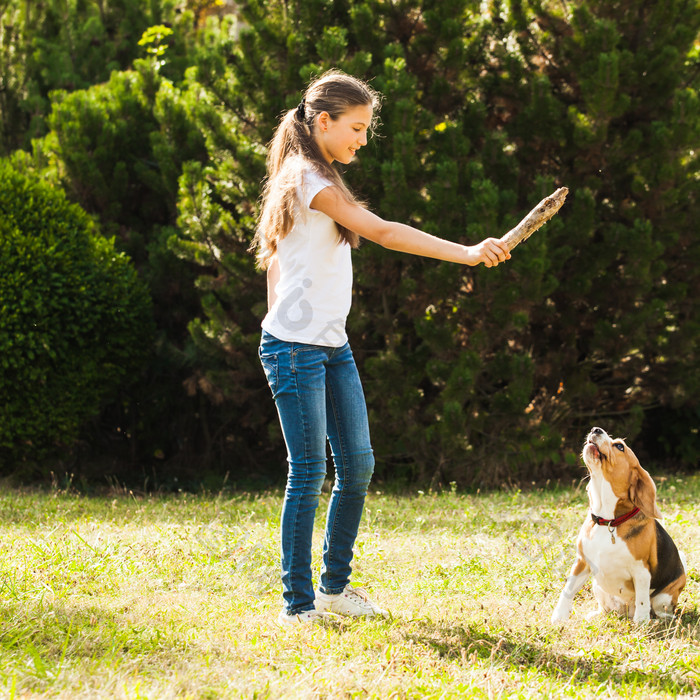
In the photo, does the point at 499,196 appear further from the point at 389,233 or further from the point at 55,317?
the point at 389,233

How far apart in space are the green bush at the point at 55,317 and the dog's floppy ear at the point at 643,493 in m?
5.22

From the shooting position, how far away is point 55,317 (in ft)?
23.8

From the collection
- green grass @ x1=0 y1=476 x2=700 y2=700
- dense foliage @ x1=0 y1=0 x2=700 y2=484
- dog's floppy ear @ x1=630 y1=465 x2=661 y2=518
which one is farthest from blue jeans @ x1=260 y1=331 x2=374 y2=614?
dense foliage @ x1=0 y1=0 x2=700 y2=484

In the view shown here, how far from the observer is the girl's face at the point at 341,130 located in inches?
130

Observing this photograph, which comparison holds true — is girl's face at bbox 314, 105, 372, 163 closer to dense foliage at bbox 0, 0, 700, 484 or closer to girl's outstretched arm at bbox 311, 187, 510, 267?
girl's outstretched arm at bbox 311, 187, 510, 267

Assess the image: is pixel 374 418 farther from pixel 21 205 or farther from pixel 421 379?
pixel 21 205

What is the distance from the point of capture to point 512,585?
13.5 feet

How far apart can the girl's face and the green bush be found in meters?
4.54

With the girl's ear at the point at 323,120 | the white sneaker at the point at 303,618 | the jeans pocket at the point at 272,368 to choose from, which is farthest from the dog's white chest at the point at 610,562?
the girl's ear at the point at 323,120

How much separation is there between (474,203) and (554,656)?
4184 millimetres

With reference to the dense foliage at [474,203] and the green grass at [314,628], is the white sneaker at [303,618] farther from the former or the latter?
the dense foliage at [474,203]

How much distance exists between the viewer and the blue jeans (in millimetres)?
3225

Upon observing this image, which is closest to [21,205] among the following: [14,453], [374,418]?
[14,453]

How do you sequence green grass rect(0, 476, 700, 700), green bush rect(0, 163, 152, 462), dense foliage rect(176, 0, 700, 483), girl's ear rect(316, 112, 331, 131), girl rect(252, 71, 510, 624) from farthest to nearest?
green bush rect(0, 163, 152, 462) < dense foliage rect(176, 0, 700, 483) < girl's ear rect(316, 112, 331, 131) < girl rect(252, 71, 510, 624) < green grass rect(0, 476, 700, 700)
